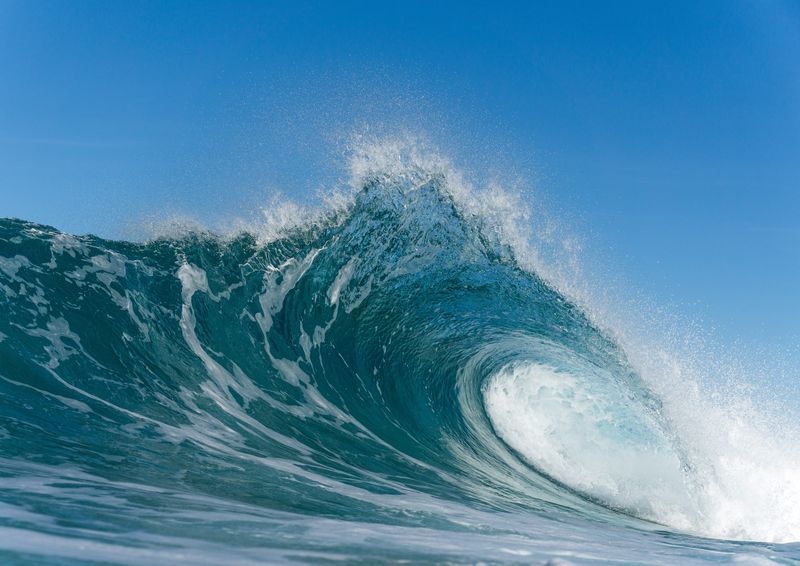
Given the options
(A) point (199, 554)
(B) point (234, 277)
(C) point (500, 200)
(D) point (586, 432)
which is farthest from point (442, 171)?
(A) point (199, 554)

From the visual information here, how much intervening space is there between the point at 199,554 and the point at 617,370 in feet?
31.5

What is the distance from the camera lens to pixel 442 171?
1043cm

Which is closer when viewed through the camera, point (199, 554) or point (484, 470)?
point (199, 554)

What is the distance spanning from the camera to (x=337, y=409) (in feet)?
27.8

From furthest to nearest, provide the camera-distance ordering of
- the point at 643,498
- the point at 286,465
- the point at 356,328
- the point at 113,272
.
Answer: the point at 356,328, the point at 113,272, the point at 643,498, the point at 286,465

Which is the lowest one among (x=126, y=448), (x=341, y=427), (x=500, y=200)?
(x=126, y=448)

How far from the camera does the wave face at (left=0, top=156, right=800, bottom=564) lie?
12.1ft

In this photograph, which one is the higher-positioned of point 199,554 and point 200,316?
point 200,316

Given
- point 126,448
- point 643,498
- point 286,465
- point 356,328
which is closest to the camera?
point 126,448

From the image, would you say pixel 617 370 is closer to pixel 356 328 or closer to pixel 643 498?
pixel 643 498

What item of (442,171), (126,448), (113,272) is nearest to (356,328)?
(442,171)

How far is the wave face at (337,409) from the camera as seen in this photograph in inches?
145

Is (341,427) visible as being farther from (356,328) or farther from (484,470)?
(356,328)

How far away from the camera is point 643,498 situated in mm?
8836
